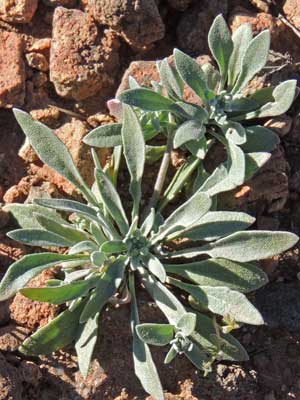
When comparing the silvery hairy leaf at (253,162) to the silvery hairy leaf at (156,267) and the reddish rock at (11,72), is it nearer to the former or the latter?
the silvery hairy leaf at (156,267)

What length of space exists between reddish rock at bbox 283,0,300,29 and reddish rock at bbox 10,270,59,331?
194cm

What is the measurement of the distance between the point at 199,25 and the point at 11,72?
40.6 inches

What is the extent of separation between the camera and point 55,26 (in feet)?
11.9

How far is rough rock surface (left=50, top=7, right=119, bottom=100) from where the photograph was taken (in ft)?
11.7

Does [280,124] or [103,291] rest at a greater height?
[280,124]

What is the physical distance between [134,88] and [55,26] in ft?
2.22

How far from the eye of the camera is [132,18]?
353 centimetres

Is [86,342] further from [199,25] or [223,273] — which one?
[199,25]

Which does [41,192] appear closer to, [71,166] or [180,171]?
[71,166]

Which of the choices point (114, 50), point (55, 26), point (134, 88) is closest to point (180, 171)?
point (134, 88)

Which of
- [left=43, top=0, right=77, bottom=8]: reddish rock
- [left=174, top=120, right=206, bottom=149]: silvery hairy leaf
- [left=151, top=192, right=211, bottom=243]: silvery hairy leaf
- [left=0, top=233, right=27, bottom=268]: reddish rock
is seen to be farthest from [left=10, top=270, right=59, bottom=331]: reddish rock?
[left=43, top=0, right=77, bottom=8]: reddish rock

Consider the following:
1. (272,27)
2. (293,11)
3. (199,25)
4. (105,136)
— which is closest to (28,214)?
(105,136)

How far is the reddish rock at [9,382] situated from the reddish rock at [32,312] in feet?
0.78

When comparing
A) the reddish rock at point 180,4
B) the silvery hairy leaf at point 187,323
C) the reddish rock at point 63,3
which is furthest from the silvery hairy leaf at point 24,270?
the reddish rock at point 180,4
